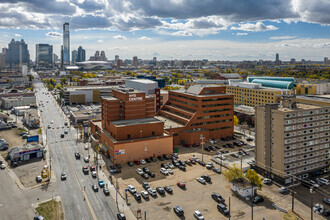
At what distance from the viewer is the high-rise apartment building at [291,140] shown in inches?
2393

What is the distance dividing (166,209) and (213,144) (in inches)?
1767

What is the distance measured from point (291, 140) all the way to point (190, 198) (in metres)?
26.8

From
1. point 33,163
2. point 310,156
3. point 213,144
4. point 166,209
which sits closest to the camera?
point 166,209

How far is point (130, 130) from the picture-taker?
3088 inches

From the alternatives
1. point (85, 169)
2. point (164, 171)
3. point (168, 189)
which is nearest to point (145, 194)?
point (168, 189)

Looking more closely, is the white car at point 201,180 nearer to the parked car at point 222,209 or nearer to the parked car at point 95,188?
the parked car at point 222,209

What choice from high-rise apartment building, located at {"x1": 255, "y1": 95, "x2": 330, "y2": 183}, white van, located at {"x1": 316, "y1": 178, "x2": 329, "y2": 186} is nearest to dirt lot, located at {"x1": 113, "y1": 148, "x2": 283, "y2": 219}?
high-rise apartment building, located at {"x1": 255, "y1": 95, "x2": 330, "y2": 183}

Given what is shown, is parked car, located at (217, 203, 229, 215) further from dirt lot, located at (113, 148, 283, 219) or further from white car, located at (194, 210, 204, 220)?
white car, located at (194, 210, 204, 220)

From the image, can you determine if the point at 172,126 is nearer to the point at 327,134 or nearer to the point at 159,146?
the point at 159,146

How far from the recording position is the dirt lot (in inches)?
1927

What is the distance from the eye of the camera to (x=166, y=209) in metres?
50.7

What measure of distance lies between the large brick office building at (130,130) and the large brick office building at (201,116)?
8574 mm

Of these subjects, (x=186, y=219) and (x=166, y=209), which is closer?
(x=186, y=219)

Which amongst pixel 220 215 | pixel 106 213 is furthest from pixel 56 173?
A: pixel 220 215
